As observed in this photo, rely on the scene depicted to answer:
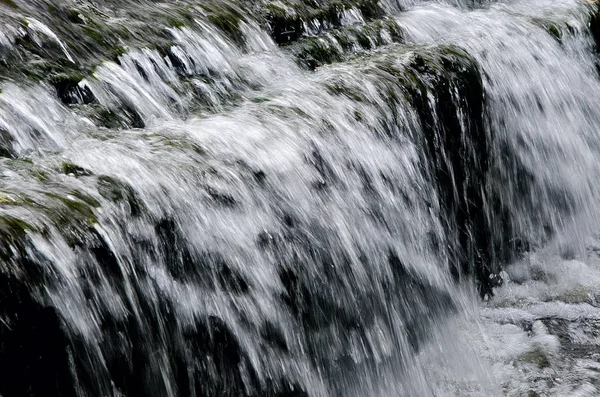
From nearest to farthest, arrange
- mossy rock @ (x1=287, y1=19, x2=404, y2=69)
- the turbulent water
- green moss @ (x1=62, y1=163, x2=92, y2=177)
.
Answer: the turbulent water
green moss @ (x1=62, y1=163, x2=92, y2=177)
mossy rock @ (x1=287, y1=19, x2=404, y2=69)

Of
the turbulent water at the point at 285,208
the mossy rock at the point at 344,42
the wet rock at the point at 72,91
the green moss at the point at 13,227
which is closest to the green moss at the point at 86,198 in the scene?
the turbulent water at the point at 285,208

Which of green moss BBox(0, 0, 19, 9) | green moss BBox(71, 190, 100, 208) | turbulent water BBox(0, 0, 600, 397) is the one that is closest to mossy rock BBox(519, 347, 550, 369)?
turbulent water BBox(0, 0, 600, 397)

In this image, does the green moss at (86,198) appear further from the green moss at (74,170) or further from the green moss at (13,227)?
the green moss at (13,227)

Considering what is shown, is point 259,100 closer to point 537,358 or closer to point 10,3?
point 10,3

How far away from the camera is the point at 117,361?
3342 millimetres

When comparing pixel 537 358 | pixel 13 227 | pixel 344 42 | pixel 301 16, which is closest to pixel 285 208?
pixel 13 227

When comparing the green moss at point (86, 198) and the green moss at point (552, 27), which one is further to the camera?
the green moss at point (552, 27)

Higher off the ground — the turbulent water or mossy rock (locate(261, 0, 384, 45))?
mossy rock (locate(261, 0, 384, 45))

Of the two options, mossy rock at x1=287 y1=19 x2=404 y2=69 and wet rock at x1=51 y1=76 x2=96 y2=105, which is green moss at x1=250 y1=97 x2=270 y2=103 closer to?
mossy rock at x1=287 y1=19 x2=404 y2=69

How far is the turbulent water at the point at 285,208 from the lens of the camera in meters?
3.42

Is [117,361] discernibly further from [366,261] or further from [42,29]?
[42,29]

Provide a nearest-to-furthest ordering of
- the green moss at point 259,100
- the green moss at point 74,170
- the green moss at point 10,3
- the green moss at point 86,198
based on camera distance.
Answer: the green moss at point 86,198, the green moss at point 74,170, the green moss at point 10,3, the green moss at point 259,100

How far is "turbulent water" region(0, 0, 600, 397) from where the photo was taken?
342cm

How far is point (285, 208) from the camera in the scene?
14.7 feet
